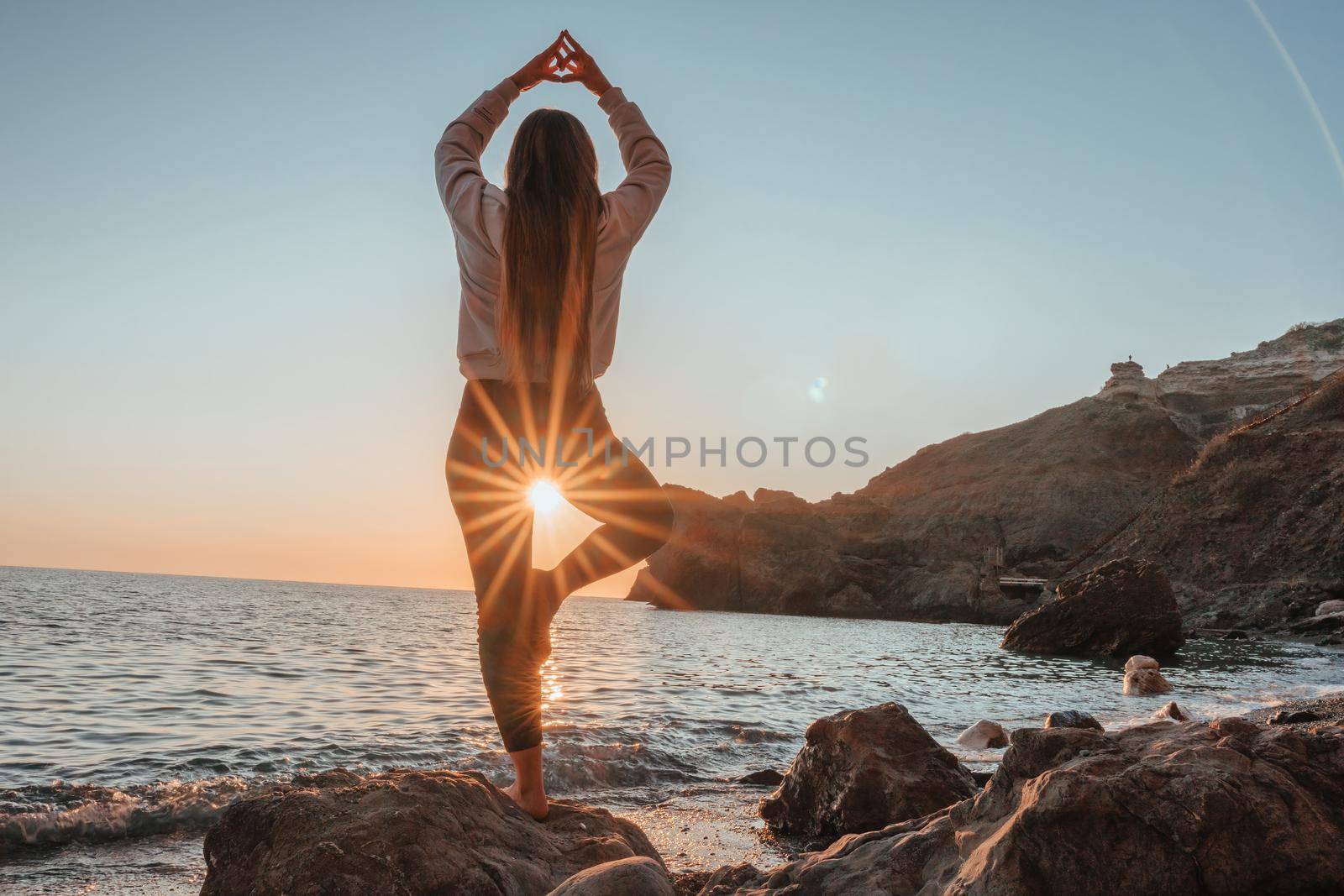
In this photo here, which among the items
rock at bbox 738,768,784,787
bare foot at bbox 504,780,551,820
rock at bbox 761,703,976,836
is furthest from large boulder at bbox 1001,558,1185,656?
bare foot at bbox 504,780,551,820

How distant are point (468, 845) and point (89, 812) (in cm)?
350

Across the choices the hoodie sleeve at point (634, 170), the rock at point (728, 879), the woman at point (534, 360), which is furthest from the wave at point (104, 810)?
the hoodie sleeve at point (634, 170)

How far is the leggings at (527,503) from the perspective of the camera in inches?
94.2

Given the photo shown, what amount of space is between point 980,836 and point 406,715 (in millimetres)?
7774

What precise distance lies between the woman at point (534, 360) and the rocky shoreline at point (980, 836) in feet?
1.57

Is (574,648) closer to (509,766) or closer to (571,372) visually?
(509,766)

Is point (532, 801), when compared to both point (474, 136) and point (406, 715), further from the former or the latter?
point (406, 715)

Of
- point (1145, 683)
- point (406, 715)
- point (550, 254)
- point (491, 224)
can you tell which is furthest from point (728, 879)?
point (1145, 683)

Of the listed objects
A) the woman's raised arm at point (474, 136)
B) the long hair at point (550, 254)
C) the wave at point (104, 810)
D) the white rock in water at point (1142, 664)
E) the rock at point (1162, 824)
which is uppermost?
the woman's raised arm at point (474, 136)

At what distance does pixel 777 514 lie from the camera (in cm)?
6850

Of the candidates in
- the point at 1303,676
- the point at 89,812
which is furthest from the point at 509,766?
the point at 1303,676

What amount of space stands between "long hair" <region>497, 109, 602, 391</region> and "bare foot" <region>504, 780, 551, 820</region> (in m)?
1.71

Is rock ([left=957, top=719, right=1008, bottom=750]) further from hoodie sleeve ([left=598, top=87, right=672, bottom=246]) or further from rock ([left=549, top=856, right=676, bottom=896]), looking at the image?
hoodie sleeve ([left=598, top=87, right=672, bottom=246])

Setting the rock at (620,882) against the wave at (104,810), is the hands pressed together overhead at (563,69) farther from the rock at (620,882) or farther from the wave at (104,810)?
the wave at (104,810)
